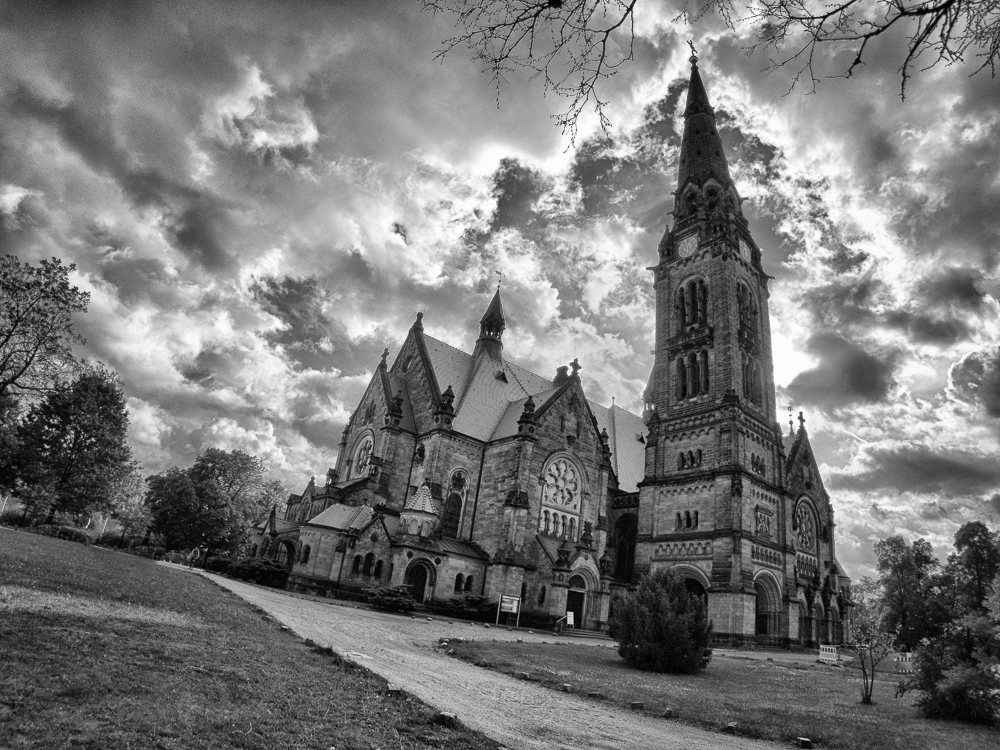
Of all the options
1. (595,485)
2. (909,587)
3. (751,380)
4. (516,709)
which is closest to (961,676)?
(516,709)

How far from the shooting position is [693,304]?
46625mm

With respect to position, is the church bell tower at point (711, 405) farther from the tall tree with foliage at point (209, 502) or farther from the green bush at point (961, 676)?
the tall tree with foliage at point (209, 502)

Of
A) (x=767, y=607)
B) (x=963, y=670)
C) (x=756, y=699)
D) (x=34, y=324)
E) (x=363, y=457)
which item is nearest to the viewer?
(x=963, y=670)

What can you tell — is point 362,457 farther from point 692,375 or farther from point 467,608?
point 692,375

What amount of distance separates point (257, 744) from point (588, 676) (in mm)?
10464

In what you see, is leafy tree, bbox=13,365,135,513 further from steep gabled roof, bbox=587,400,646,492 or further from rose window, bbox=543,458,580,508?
steep gabled roof, bbox=587,400,646,492

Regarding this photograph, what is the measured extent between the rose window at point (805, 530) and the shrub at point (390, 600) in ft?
101

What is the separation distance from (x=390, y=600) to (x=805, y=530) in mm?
33599

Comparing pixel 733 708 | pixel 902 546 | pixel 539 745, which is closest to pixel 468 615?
pixel 733 708

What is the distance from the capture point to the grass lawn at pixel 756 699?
9602 mm

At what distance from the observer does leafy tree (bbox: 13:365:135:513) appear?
4181cm

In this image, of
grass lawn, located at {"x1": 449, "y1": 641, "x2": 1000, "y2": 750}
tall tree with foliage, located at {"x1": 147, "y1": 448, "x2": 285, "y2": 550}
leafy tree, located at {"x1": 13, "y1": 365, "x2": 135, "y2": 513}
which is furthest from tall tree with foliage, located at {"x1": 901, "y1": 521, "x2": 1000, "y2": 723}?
tall tree with foliage, located at {"x1": 147, "y1": 448, "x2": 285, "y2": 550}

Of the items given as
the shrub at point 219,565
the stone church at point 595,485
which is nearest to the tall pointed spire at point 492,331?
the stone church at point 595,485

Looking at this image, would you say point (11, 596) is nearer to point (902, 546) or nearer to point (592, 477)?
point (592, 477)
